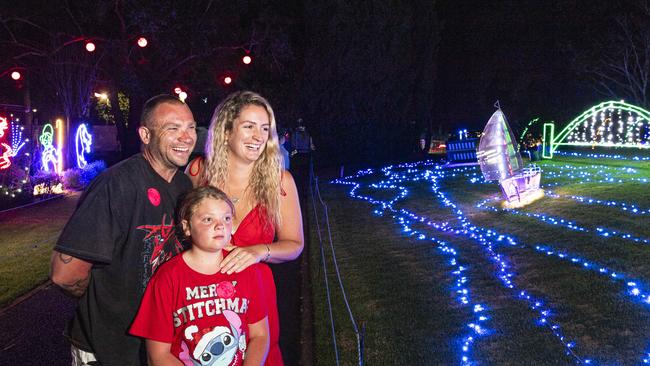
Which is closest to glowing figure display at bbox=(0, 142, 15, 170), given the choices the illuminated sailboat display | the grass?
the grass

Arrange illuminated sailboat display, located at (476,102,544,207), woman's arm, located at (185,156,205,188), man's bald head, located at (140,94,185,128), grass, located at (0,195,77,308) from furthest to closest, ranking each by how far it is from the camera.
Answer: illuminated sailboat display, located at (476,102,544,207) → grass, located at (0,195,77,308) → woman's arm, located at (185,156,205,188) → man's bald head, located at (140,94,185,128)

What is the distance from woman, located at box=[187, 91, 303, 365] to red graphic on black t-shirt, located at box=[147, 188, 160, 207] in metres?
0.48

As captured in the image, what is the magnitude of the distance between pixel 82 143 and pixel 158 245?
19679 millimetres

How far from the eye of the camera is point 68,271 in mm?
2428

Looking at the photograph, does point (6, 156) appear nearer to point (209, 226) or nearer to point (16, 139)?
point (16, 139)

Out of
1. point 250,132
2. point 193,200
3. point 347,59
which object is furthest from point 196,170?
point 347,59

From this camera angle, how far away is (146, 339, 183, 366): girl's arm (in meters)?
2.44

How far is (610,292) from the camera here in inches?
250

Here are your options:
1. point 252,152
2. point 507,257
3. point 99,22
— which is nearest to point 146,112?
point 252,152

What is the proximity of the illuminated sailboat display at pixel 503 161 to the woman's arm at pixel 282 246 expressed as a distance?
31.8 feet

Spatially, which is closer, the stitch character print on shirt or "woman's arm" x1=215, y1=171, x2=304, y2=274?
the stitch character print on shirt

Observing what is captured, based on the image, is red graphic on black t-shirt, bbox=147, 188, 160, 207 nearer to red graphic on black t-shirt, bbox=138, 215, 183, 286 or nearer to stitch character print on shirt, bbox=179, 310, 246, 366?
red graphic on black t-shirt, bbox=138, 215, 183, 286

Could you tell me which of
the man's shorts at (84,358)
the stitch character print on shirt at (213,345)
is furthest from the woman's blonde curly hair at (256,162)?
the man's shorts at (84,358)

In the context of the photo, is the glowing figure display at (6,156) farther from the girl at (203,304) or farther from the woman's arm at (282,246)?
the girl at (203,304)
